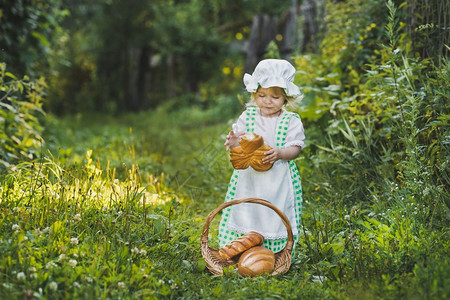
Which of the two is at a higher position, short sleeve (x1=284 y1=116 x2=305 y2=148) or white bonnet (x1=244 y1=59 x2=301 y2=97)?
white bonnet (x1=244 y1=59 x2=301 y2=97)

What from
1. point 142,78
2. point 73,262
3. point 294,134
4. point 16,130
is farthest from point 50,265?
point 142,78

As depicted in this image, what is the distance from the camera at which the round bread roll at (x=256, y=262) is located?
327 cm

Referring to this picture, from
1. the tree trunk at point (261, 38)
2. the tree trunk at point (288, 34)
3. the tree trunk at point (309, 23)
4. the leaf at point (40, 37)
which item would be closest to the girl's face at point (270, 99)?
the leaf at point (40, 37)

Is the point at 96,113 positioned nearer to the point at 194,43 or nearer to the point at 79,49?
the point at 79,49

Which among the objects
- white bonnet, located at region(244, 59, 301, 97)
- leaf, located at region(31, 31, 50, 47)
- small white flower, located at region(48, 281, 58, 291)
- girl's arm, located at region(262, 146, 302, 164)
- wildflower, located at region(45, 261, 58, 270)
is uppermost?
leaf, located at region(31, 31, 50, 47)

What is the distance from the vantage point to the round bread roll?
3.27 m

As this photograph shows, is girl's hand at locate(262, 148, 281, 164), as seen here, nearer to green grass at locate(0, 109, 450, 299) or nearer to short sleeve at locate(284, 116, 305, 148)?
short sleeve at locate(284, 116, 305, 148)

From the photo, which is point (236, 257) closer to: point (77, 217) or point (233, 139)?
point (233, 139)

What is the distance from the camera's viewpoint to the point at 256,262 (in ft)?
10.8

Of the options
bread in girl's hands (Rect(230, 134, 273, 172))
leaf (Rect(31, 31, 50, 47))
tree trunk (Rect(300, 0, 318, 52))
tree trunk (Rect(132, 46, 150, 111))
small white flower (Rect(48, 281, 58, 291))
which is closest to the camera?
small white flower (Rect(48, 281, 58, 291))

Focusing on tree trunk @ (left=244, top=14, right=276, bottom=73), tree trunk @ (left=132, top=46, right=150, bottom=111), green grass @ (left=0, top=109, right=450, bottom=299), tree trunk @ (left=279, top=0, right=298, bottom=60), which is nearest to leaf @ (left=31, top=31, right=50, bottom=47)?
green grass @ (left=0, top=109, right=450, bottom=299)

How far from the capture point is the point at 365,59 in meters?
5.46

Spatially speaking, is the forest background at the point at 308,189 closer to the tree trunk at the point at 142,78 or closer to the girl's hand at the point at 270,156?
the girl's hand at the point at 270,156

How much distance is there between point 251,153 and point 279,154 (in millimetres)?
191
